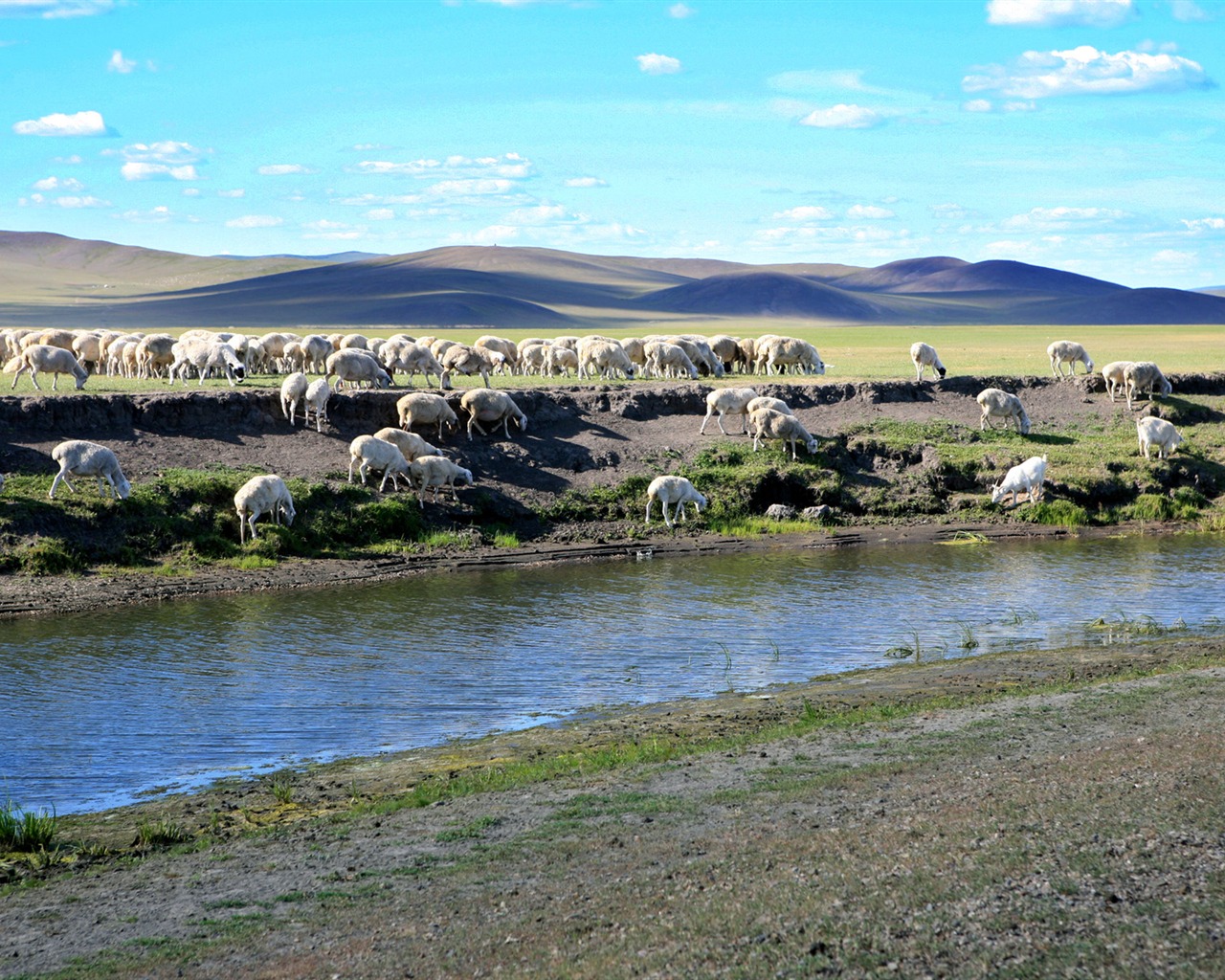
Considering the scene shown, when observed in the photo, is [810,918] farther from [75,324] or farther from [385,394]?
[75,324]

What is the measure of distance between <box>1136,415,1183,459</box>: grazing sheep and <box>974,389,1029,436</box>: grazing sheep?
118 inches

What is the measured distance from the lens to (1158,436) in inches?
1318

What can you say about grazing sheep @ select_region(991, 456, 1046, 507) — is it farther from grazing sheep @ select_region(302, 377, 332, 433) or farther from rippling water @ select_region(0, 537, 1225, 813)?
grazing sheep @ select_region(302, 377, 332, 433)

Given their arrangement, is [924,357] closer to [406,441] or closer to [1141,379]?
[1141,379]

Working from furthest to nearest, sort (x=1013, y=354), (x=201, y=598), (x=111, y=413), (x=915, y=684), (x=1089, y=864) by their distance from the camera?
(x=1013, y=354) → (x=111, y=413) → (x=201, y=598) → (x=915, y=684) → (x=1089, y=864)

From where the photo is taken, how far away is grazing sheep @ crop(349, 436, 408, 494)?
2803 cm

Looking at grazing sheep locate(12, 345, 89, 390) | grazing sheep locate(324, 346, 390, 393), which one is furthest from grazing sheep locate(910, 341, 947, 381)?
grazing sheep locate(12, 345, 89, 390)

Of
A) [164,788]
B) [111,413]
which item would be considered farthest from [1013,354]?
[164,788]

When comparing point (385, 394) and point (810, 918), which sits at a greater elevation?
point (385, 394)

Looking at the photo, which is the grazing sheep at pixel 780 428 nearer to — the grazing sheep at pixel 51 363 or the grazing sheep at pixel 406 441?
the grazing sheep at pixel 406 441

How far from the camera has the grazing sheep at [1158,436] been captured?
1319 inches

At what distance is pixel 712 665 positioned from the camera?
18.0 meters

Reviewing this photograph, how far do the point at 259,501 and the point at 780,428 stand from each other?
1304 cm

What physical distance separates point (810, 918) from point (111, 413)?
24.9m
